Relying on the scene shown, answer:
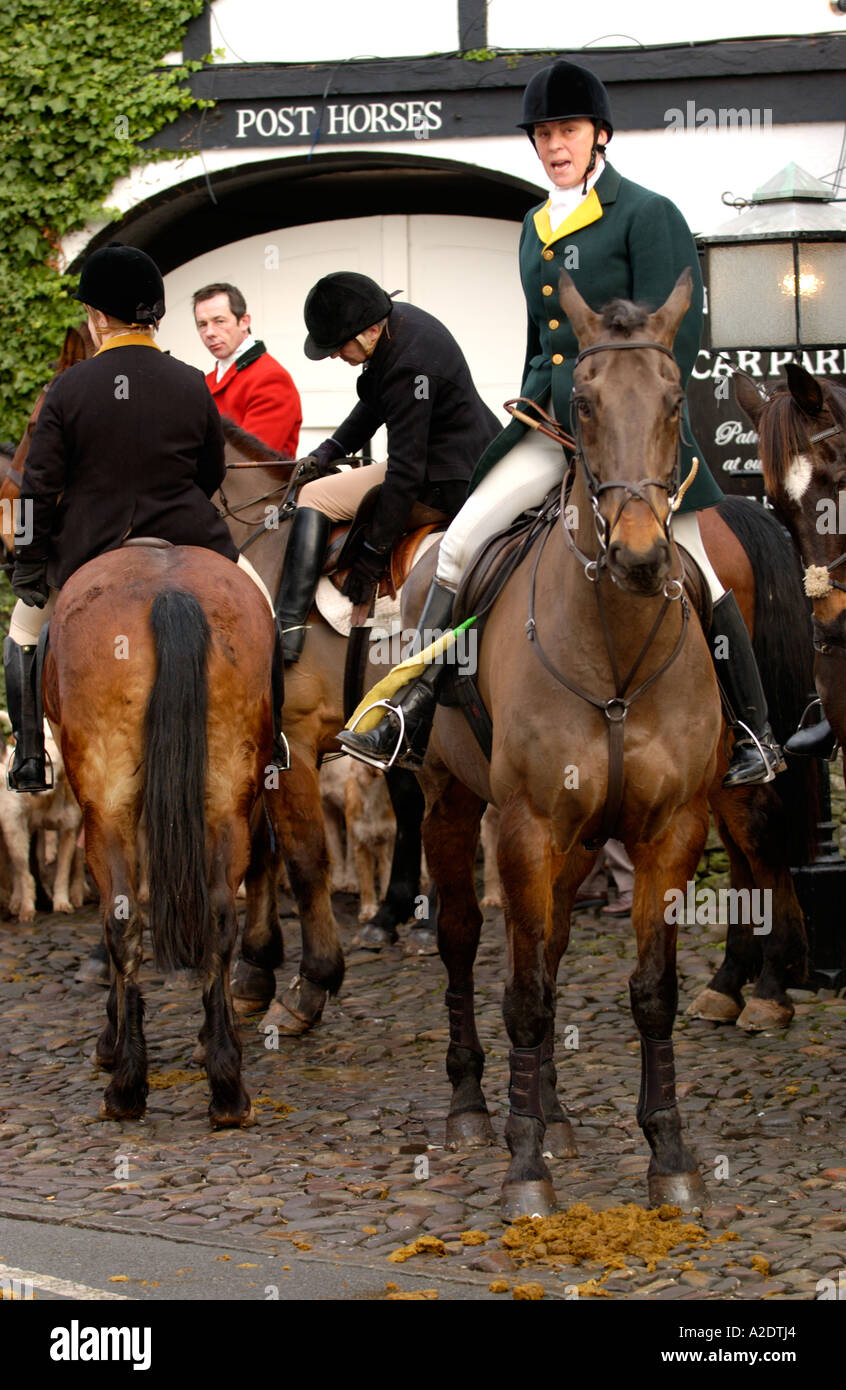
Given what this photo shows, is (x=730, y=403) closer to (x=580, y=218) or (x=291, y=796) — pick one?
(x=291, y=796)

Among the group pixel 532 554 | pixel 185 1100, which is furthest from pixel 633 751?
pixel 185 1100

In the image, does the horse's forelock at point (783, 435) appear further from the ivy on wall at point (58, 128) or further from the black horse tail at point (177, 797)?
the ivy on wall at point (58, 128)

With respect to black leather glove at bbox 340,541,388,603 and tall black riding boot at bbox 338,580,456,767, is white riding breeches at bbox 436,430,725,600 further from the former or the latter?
black leather glove at bbox 340,541,388,603

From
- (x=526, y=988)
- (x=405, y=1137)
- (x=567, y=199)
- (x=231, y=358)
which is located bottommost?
(x=405, y=1137)

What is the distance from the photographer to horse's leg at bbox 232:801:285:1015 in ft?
28.5

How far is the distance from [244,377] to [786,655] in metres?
3.37

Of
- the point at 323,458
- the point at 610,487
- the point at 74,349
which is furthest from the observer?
the point at 323,458

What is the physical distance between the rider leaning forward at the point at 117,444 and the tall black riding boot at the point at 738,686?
6.50ft

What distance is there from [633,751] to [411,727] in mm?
1070

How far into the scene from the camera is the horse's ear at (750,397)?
7.78 meters

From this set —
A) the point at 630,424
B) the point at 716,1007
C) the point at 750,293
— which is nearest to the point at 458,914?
the point at 716,1007

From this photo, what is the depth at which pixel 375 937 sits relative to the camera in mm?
10156

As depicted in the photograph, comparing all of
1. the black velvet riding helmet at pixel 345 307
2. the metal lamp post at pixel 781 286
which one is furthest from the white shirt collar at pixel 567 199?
the metal lamp post at pixel 781 286

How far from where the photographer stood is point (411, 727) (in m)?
6.33
